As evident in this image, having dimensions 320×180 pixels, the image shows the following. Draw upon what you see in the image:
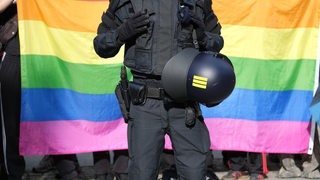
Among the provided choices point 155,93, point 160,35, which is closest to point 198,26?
point 160,35

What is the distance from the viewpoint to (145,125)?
353 centimetres

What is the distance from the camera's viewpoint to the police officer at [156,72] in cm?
348

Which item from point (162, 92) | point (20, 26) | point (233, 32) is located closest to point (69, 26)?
point (20, 26)

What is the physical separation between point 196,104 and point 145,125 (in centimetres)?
34

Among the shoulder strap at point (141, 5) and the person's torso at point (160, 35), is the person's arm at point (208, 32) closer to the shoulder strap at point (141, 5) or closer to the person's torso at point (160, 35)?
the person's torso at point (160, 35)

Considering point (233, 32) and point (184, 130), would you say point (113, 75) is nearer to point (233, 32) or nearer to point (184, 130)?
point (233, 32)

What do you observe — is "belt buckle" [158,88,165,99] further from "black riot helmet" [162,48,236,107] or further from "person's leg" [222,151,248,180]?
"person's leg" [222,151,248,180]

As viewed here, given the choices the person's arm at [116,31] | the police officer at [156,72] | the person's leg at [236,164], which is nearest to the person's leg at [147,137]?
the police officer at [156,72]

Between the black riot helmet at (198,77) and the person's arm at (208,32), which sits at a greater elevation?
the person's arm at (208,32)

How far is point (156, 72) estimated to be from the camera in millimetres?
3482

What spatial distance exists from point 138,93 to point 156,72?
0.56ft

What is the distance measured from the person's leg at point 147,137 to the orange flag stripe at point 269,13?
202cm

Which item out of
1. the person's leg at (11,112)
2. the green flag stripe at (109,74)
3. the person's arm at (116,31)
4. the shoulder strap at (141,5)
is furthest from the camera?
the green flag stripe at (109,74)

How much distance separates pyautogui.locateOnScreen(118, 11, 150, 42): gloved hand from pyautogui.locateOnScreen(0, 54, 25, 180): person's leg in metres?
1.94
